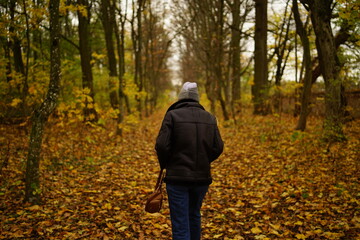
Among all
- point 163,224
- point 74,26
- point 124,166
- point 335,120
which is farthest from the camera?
point 74,26

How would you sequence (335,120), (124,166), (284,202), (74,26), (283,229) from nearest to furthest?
1. (283,229)
2. (284,202)
3. (335,120)
4. (124,166)
5. (74,26)

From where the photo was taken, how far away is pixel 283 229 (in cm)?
440

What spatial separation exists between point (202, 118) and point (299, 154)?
18.6 ft

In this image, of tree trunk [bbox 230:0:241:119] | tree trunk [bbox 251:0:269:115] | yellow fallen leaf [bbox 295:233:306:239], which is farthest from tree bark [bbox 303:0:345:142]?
tree trunk [bbox 230:0:241:119]

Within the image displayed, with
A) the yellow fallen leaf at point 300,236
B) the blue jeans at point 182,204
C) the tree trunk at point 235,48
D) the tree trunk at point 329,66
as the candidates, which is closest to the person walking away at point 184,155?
the blue jeans at point 182,204

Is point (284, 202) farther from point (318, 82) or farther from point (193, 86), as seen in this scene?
point (318, 82)

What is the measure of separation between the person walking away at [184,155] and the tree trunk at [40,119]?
3.12 m

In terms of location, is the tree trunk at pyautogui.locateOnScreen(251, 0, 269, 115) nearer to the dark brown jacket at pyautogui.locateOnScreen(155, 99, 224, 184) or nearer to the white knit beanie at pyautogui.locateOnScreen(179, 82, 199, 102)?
the white knit beanie at pyautogui.locateOnScreen(179, 82, 199, 102)

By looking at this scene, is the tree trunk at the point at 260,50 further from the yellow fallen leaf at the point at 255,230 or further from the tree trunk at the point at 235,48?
the yellow fallen leaf at the point at 255,230

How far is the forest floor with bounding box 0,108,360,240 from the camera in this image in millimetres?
4402

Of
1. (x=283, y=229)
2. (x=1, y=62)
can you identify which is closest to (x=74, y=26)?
(x=1, y=62)

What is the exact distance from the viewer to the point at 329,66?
759 centimetres

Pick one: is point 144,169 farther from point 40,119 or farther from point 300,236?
point 300,236

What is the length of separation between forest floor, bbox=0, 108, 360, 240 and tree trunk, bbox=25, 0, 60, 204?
0.33 meters
